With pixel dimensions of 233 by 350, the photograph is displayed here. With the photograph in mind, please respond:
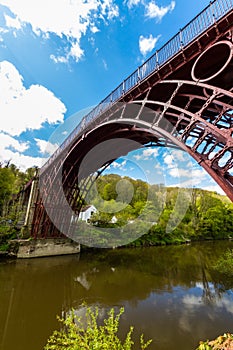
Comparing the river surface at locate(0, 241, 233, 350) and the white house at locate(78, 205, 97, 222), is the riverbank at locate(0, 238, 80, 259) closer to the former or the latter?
the river surface at locate(0, 241, 233, 350)

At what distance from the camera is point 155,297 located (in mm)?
8242

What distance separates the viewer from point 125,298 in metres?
8.02

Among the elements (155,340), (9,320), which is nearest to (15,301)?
(9,320)

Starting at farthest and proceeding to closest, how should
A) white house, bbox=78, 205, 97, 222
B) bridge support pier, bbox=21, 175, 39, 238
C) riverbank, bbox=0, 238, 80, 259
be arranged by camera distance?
white house, bbox=78, 205, 97, 222
bridge support pier, bbox=21, 175, 39, 238
riverbank, bbox=0, 238, 80, 259

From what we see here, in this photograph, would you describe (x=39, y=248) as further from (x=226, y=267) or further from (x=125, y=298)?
(x=226, y=267)

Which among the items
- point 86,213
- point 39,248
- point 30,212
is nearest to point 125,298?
point 39,248

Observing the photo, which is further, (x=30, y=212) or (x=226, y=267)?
(x=30, y=212)

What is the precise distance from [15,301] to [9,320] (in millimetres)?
1574

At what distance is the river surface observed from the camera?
5.39m

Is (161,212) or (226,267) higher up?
(161,212)

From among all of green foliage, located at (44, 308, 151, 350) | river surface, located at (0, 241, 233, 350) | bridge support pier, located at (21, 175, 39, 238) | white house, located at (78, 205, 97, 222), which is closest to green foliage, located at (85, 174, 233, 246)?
white house, located at (78, 205, 97, 222)

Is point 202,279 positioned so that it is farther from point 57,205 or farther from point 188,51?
point 57,205

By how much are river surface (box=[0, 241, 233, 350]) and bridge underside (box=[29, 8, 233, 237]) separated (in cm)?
437

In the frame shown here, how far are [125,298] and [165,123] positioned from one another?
7.60m
